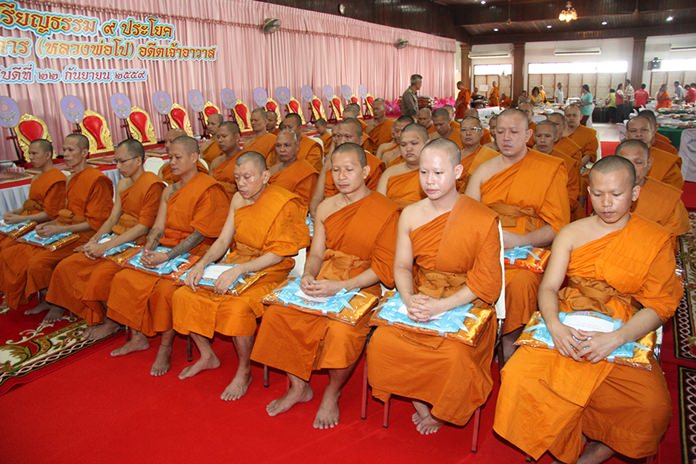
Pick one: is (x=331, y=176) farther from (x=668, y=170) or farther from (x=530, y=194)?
(x=668, y=170)

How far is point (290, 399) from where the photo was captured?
9.78 feet

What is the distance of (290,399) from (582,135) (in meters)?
5.26

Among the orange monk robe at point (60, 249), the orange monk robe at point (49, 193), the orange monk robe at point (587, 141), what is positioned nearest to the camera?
the orange monk robe at point (60, 249)

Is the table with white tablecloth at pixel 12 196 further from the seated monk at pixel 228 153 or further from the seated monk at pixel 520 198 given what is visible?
the seated monk at pixel 520 198

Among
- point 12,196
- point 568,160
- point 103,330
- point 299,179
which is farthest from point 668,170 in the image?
point 12,196

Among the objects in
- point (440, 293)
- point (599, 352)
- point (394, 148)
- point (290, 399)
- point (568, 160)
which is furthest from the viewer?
point (394, 148)

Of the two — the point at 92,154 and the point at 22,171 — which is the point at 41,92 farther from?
the point at 22,171

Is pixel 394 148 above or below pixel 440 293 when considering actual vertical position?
above

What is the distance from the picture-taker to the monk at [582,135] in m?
6.38

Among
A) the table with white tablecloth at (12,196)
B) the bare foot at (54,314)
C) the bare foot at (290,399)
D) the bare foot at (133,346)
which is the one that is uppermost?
the table with white tablecloth at (12,196)

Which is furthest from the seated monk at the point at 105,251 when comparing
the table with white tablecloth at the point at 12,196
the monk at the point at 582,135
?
the monk at the point at 582,135

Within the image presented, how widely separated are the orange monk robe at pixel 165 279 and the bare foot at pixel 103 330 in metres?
0.38

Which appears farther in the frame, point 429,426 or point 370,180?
point 370,180

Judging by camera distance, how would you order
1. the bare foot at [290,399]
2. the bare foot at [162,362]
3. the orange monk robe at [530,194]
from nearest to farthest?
the bare foot at [290,399] < the orange monk robe at [530,194] < the bare foot at [162,362]
